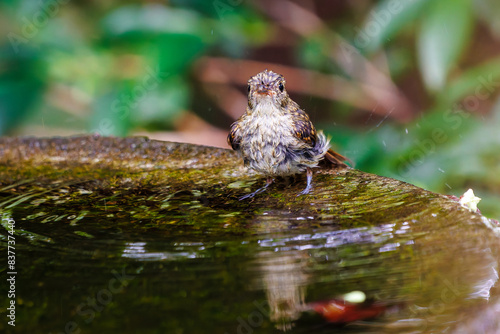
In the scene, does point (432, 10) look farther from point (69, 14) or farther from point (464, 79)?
point (69, 14)

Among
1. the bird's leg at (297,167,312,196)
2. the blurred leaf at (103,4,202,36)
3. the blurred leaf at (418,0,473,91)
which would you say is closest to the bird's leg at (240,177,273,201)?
the bird's leg at (297,167,312,196)

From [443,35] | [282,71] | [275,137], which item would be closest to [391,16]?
[443,35]

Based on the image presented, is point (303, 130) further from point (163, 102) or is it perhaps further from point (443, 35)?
point (163, 102)

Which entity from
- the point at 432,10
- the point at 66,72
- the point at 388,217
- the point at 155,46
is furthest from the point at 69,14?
the point at 388,217

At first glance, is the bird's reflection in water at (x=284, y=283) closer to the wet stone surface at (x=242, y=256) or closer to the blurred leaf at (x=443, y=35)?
the wet stone surface at (x=242, y=256)

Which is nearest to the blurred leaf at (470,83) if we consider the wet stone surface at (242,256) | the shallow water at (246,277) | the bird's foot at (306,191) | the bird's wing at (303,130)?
the bird's wing at (303,130)

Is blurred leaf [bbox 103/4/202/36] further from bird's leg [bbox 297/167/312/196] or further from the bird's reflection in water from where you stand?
the bird's reflection in water
